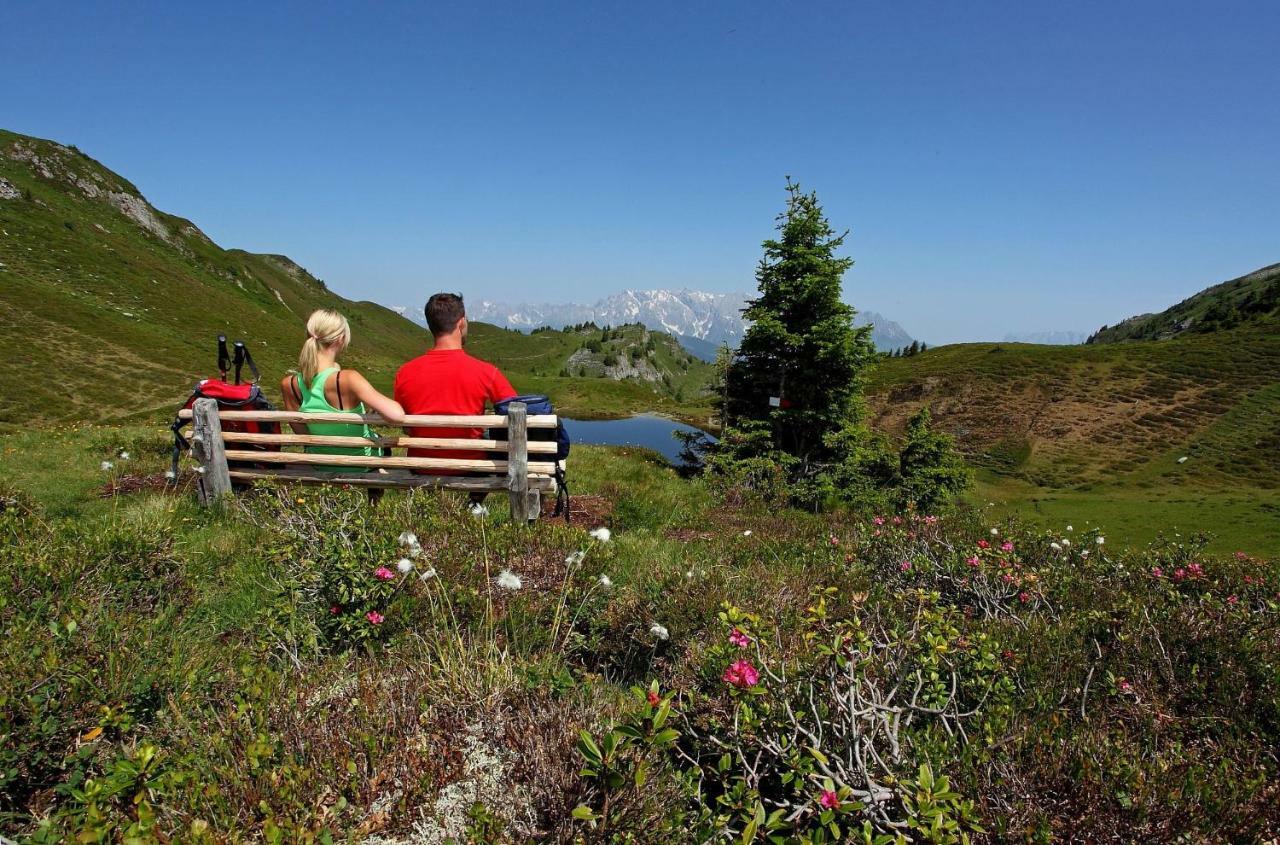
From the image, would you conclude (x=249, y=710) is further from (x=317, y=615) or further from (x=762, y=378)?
(x=762, y=378)

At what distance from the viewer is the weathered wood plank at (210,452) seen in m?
6.50

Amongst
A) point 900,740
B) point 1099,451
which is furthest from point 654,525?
point 1099,451

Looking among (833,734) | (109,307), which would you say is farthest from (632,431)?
(833,734)

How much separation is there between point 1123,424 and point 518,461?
7156 centimetres

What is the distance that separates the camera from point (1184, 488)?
4212 centimetres

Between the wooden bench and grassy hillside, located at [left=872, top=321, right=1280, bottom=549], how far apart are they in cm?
2842

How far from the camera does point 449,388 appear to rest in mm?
6324

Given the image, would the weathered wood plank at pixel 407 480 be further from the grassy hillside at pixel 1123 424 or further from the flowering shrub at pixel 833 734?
the grassy hillside at pixel 1123 424

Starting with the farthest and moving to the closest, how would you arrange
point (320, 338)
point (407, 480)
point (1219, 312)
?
1. point (1219, 312)
2. point (407, 480)
3. point (320, 338)

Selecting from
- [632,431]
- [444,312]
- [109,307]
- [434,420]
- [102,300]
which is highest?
[102,300]

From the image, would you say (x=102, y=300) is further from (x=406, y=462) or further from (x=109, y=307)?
(x=406, y=462)

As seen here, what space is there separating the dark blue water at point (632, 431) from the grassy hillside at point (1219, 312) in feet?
257

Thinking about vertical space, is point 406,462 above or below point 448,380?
below

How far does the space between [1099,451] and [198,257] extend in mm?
124314
